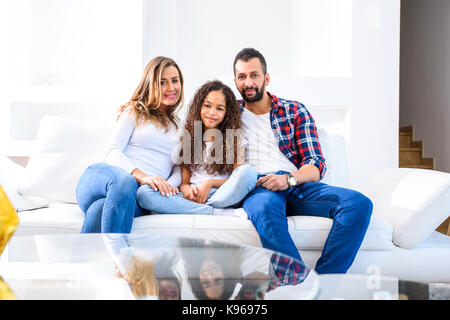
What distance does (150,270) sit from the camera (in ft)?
2.98

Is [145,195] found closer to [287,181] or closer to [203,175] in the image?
[203,175]

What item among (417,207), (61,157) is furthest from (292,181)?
(61,157)

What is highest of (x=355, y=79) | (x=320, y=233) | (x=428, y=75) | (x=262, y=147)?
(x=428, y=75)

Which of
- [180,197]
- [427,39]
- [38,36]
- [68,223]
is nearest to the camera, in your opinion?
[68,223]

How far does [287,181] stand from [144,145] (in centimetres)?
67

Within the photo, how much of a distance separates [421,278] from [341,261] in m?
0.39

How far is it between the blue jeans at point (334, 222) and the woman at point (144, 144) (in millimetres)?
406

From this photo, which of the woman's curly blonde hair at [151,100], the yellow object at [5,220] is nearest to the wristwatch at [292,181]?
the woman's curly blonde hair at [151,100]

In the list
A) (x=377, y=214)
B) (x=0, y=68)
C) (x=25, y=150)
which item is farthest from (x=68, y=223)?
(x=0, y=68)

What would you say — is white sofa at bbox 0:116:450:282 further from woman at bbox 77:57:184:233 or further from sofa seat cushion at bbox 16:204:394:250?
woman at bbox 77:57:184:233

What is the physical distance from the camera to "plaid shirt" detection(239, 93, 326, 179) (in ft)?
6.44

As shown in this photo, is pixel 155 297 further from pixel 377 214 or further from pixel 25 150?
pixel 25 150

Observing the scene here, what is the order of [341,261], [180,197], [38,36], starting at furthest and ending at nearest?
[38,36]
[180,197]
[341,261]

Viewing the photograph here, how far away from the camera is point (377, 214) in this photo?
1.87 metres
